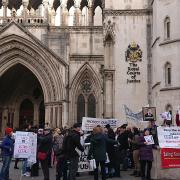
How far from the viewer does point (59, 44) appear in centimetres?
2966

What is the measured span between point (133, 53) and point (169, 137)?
1373cm

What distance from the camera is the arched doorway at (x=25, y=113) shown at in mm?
34219

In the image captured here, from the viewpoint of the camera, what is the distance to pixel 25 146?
45.4 feet

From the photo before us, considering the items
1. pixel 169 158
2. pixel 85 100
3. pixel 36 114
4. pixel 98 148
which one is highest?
pixel 85 100

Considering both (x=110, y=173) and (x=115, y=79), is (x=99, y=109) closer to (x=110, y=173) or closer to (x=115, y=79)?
(x=115, y=79)

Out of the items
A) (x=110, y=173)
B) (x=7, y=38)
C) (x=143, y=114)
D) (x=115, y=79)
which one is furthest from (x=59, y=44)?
(x=110, y=173)

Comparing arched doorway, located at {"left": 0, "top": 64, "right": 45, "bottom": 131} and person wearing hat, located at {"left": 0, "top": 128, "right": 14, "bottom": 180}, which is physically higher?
arched doorway, located at {"left": 0, "top": 64, "right": 45, "bottom": 131}

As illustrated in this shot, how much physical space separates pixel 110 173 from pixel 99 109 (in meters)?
14.9

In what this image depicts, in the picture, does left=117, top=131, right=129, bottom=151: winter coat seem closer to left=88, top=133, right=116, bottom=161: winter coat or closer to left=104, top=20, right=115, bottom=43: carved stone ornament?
left=88, top=133, right=116, bottom=161: winter coat

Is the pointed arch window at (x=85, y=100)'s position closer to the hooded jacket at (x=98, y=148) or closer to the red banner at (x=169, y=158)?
the red banner at (x=169, y=158)

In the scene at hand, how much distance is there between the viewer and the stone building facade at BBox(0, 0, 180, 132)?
77.3 feet

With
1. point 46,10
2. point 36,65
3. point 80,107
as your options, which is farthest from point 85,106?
point 46,10

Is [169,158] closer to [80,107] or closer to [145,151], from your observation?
[145,151]

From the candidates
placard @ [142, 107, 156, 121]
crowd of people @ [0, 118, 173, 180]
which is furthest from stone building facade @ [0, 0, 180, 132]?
crowd of people @ [0, 118, 173, 180]
